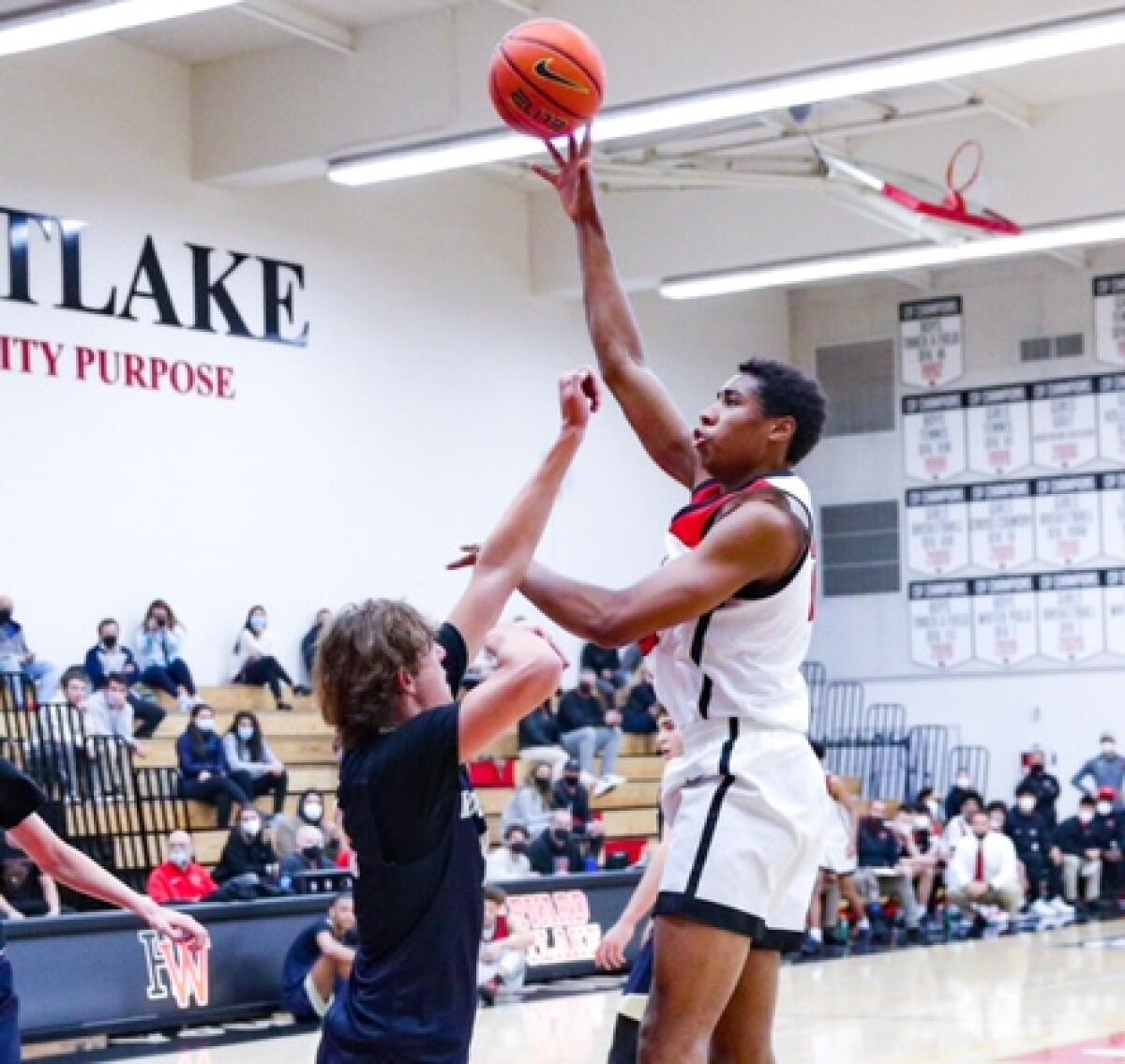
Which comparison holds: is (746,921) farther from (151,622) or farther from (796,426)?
(151,622)

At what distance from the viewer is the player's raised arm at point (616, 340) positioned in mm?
5453

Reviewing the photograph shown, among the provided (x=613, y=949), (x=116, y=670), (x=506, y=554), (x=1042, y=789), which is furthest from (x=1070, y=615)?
(x=506, y=554)

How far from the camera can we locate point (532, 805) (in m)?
19.1

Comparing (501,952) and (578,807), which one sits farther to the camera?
(578,807)

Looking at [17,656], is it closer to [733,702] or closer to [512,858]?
[512,858]

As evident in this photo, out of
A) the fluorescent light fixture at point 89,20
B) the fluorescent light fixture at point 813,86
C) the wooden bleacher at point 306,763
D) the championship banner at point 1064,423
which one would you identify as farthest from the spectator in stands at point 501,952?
the championship banner at point 1064,423

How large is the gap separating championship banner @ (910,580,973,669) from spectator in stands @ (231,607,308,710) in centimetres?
999

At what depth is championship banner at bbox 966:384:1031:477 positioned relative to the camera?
26.5m

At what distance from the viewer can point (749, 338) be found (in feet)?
89.2

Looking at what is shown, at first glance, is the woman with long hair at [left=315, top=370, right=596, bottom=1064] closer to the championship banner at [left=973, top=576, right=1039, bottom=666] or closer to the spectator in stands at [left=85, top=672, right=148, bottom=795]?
the spectator in stands at [left=85, top=672, right=148, bottom=795]

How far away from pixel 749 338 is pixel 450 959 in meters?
23.6

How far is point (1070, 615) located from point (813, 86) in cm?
1209

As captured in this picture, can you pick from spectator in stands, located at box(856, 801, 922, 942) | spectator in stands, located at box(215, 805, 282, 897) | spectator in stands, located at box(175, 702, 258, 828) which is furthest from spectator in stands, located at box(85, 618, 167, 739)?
spectator in stands, located at box(856, 801, 922, 942)

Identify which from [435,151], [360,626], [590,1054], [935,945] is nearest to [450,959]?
[360,626]
